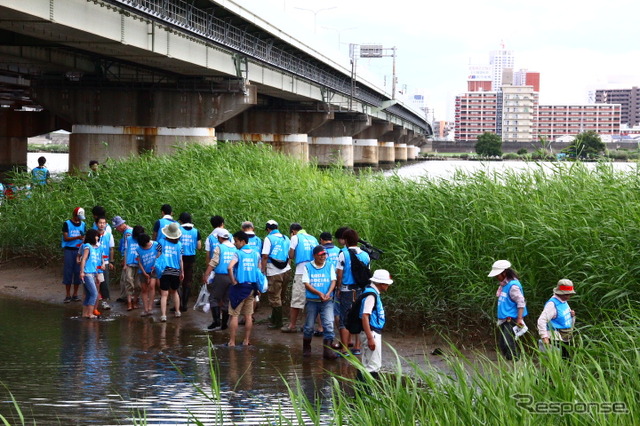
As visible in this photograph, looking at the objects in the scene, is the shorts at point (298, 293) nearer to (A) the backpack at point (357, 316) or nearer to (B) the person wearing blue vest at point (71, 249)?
(A) the backpack at point (357, 316)

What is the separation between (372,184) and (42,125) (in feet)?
165

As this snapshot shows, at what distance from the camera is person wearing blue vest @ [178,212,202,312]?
51.4 ft

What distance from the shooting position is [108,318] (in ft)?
49.7

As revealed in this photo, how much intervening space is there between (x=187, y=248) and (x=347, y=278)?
14.4 feet

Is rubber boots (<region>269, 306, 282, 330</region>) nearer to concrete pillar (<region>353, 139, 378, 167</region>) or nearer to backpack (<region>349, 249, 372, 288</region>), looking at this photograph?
backpack (<region>349, 249, 372, 288</region>)

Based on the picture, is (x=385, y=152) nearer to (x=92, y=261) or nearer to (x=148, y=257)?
(x=148, y=257)

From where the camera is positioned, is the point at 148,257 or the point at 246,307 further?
the point at 148,257

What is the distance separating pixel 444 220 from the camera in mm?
14445

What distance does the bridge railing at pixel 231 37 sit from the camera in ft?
89.7

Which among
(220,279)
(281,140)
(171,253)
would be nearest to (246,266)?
(220,279)

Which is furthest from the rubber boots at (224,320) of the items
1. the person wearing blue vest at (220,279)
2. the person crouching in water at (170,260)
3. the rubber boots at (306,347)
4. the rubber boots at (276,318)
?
the rubber boots at (306,347)

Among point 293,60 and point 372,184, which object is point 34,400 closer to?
point 372,184

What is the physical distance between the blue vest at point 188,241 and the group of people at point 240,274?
0.01m

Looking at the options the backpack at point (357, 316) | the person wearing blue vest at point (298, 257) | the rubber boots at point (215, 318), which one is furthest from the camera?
the rubber boots at point (215, 318)
